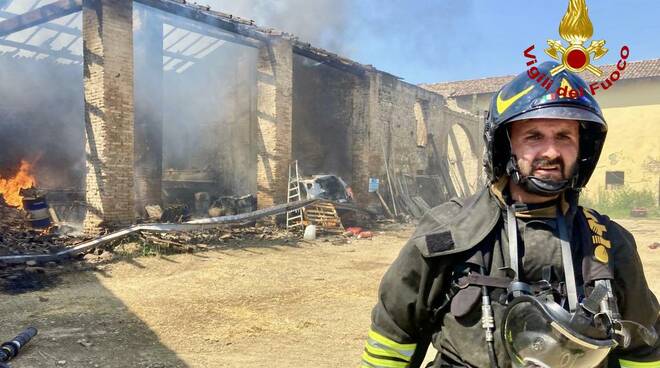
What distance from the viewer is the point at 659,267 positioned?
30.4 ft

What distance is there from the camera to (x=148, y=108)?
47.3 ft

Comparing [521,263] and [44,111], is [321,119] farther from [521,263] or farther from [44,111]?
[521,263]

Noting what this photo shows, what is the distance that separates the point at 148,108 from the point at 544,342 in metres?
14.7

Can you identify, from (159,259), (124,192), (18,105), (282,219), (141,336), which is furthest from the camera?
(18,105)

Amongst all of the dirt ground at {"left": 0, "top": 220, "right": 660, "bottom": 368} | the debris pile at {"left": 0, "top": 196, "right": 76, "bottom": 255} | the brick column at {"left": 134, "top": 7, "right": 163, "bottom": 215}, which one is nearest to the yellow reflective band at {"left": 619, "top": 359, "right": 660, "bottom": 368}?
the dirt ground at {"left": 0, "top": 220, "right": 660, "bottom": 368}

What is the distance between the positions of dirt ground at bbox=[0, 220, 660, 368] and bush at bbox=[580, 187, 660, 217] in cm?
1535

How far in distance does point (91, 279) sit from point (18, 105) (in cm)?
1329

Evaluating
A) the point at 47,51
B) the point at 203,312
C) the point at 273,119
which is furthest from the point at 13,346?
the point at 47,51

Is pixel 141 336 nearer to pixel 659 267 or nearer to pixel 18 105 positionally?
pixel 659 267

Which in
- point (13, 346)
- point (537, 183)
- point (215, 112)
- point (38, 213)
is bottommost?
point (13, 346)

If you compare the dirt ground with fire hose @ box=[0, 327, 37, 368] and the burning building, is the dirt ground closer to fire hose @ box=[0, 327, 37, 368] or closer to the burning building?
fire hose @ box=[0, 327, 37, 368]

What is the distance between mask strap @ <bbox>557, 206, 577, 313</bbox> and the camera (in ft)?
4.60

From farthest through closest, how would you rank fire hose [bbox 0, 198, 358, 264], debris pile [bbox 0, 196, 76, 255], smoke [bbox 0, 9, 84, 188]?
smoke [bbox 0, 9, 84, 188]
debris pile [bbox 0, 196, 76, 255]
fire hose [bbox 0, 198, 358, 264]

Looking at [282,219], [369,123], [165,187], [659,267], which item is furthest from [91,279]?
[369,123]
